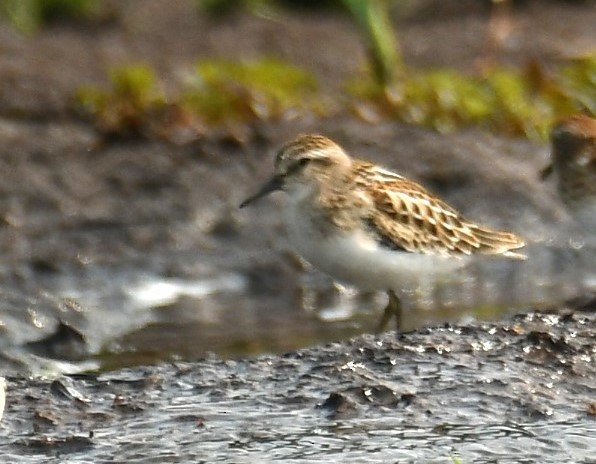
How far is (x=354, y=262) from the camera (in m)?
7.56

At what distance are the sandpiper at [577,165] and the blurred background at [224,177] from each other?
485mm

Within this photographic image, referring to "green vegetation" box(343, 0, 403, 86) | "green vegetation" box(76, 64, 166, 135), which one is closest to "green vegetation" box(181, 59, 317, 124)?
"green vegetation" box(76, 64, 166, 135)

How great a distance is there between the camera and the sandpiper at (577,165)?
28.7 feet

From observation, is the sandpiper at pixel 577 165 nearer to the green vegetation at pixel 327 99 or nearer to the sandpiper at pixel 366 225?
the sandpiper at pixel 366 225

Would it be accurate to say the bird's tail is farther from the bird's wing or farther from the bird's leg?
the bird's leg

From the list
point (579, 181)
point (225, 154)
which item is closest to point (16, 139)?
point (225, 154)

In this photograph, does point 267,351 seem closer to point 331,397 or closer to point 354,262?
point 354,262

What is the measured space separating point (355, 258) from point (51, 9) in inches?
383

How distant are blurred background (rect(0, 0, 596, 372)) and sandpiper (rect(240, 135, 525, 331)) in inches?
8.7

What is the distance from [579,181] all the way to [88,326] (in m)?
2.83

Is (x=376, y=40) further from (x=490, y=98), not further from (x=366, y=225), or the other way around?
(x=366, y=225)

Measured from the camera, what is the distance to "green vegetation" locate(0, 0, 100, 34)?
16016 mm

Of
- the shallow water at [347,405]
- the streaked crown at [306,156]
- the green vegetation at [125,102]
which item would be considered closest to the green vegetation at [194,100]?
the green vegetation at [125,102]

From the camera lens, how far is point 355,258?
7.56 meters
